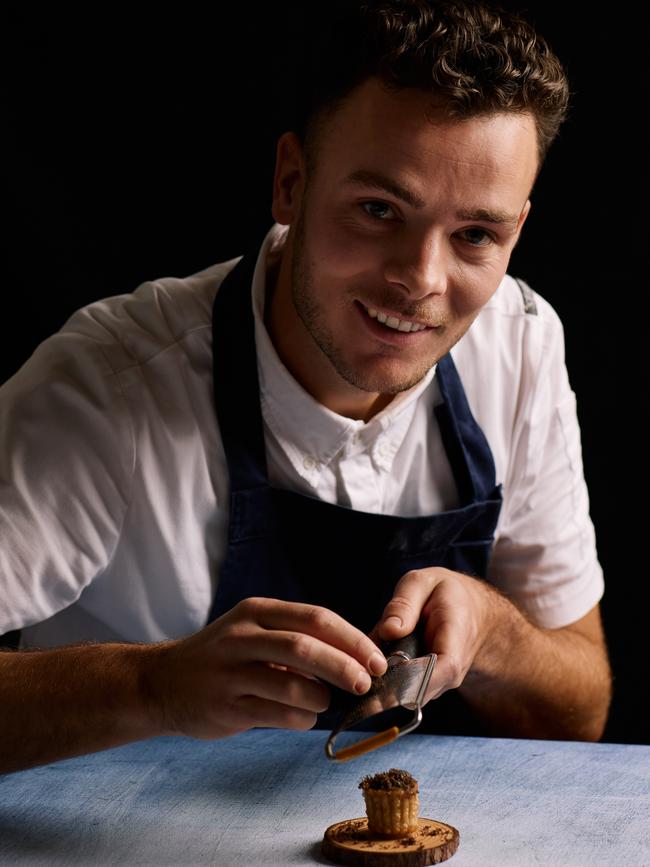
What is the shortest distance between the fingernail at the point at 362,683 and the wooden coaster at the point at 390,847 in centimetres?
17

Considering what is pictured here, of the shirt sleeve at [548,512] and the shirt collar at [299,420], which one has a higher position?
the shirt collar at [299,420]

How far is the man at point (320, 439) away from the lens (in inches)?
60.6

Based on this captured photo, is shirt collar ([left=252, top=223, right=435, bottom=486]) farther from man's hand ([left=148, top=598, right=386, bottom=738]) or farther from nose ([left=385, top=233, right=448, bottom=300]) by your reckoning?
man's hand ([left=148, top=598, right=386, bottom=738])

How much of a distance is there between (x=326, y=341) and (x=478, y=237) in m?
0.26

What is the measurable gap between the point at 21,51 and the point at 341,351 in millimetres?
1098

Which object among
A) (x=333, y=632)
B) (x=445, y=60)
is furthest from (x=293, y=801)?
(x=445, y=60)

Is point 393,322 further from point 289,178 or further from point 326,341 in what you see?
point 289,178

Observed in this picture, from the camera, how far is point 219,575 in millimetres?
1860

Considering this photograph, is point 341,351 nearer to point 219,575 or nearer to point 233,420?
point 233,420

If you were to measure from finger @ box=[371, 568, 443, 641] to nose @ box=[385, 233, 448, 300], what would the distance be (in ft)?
1.26

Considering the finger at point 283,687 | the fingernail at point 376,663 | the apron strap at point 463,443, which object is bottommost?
the finger at point 283,687

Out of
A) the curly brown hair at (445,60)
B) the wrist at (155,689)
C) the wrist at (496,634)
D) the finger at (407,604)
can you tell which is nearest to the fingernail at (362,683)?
the finger at (407,604)

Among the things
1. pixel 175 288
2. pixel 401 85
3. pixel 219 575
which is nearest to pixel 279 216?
pixel 175 288

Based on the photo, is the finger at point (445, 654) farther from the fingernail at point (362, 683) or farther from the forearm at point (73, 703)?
the forearm at point (73, 703)
